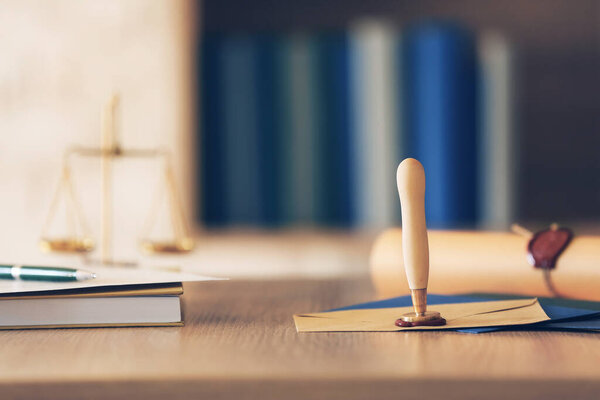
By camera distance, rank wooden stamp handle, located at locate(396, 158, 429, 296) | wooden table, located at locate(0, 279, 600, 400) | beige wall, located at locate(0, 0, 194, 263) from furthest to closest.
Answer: beige wall, located at locate(0, 0, 194, 263)
wooden stamp handle, located at locate(396, 158, 429, 296)
wooden table, located at locate(0, 279, 600, 400)

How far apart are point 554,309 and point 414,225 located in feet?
0.53

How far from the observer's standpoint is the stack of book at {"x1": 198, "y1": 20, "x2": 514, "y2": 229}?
1780mm

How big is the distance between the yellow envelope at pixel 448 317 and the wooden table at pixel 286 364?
17 mm

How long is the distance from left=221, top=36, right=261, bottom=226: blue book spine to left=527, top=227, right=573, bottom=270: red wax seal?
1119mm

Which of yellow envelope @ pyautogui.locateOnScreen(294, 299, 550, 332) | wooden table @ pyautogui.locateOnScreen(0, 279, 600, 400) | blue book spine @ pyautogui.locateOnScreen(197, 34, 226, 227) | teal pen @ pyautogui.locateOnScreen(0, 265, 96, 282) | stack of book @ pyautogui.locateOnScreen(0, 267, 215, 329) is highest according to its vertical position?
blue book spine @ pyautogui.locateOnScreen(197, 34, 226, 227)

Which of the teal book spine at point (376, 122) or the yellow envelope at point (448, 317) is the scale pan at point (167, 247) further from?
the teal book spine at point (376, 122)

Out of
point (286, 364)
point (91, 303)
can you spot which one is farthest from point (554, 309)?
point (91, 303)

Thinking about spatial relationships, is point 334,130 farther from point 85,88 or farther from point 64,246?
point 64,246

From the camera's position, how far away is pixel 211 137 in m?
1.83

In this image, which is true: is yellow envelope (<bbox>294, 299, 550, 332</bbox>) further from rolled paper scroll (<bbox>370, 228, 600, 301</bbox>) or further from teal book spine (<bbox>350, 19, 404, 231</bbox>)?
teal book spine (<bbox>350, 19, 404, 231</bbox>)

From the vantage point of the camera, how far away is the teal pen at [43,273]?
64 cm

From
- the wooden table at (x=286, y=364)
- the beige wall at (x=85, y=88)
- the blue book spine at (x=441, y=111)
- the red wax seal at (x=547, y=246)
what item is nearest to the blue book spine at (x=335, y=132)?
the blue book spine at (x=441, y=111)

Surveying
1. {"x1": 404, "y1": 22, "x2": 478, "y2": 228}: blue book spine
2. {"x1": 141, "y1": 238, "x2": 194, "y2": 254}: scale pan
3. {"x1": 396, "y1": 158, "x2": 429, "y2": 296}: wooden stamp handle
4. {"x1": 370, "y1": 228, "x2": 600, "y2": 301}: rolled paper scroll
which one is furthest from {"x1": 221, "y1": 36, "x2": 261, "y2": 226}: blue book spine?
{"x1": 396, "y1": 158, "x2": 429, "y2": 296}: wooden stamp handle

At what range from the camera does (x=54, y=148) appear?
1.77 m
